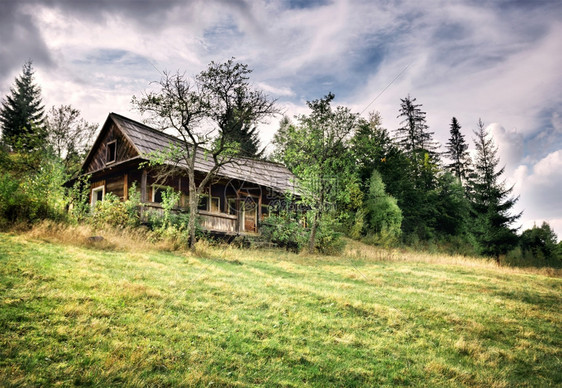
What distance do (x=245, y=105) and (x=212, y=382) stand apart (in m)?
12.0

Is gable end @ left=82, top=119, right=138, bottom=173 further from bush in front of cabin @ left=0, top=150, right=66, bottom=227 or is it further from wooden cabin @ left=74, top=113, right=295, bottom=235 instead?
bush in front of cabin @ left=0, top=150, right=66, bottom=227

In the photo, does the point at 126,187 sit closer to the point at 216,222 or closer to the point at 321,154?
the point at 216,222

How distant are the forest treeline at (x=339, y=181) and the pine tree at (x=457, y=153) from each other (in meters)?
0.13

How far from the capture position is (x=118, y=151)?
18828 millimetres

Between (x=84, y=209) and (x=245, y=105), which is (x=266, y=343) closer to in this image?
(x=245, y=105)

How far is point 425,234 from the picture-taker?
35.4 metres

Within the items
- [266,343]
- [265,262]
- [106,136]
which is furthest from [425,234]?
[266,343]

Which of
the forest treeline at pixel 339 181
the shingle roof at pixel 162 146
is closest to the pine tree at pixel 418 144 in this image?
the forest treeline at pixel 339 181

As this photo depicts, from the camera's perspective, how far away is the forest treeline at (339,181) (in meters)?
13.2

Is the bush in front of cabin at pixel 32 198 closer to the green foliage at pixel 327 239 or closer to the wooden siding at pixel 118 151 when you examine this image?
the wooden siding at pixel 118 151

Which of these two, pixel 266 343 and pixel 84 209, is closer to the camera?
pixel 266 343

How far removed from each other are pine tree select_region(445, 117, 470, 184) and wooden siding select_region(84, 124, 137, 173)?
4252 centimetres

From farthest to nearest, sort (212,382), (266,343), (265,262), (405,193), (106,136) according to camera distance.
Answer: (405,193)
(106,136)
(265,262)
(266,343)
(212,382)

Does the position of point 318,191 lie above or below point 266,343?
above
